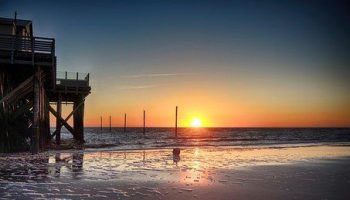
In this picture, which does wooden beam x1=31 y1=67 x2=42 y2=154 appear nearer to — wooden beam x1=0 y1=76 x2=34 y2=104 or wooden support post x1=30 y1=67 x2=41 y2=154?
wooden support post x1=30 y1=67 x2=41 y2=154

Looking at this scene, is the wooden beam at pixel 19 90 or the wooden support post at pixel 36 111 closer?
the wooden beam at pixel 19 90

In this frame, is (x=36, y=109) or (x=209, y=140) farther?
(x=209, y=140)

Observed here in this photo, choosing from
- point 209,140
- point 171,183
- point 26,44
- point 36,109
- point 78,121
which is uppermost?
point 26,44

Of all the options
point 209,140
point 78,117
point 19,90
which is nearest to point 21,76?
point 19,90

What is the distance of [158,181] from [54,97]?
27.3 meters

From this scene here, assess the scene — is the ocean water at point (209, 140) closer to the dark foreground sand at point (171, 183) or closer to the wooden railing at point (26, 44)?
the wooden railing at point (26, 44)

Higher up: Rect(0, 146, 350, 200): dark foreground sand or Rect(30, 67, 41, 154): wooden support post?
Rect(30, 67, 41, 154): wooden support post

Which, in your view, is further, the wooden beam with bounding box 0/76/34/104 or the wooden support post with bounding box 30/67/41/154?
the wooden support post with bounding box 30/67/41/154

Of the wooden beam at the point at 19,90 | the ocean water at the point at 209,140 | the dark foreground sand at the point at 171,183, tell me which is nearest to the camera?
the dark foreground sand at the point at 171,183

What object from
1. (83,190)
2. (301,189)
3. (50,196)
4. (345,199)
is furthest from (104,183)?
(345,199)

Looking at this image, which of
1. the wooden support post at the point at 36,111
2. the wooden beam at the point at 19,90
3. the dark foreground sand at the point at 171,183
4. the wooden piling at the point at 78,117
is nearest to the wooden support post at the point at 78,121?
the wooden piling at the point at 78,117

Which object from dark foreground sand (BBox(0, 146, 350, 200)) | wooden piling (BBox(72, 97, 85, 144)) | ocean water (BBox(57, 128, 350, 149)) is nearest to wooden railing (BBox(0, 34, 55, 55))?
dark foreground sand (BBox(0, 146, 350, 200))

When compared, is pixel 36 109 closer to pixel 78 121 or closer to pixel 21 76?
pixel 21 76

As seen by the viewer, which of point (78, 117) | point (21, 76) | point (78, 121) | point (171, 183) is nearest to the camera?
point (171, 183)
